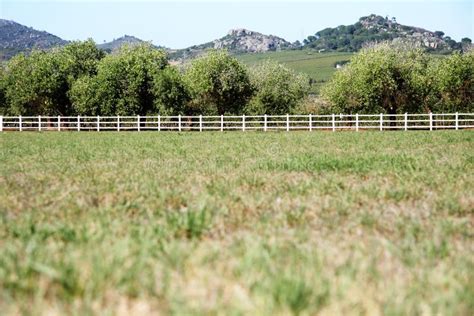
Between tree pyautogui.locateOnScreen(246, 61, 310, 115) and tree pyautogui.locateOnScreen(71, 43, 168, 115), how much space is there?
53.5 feet

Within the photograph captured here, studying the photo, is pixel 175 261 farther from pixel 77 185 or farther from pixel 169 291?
Result: pixel 77 185

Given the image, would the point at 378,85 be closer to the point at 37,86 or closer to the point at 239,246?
the point at 37,86

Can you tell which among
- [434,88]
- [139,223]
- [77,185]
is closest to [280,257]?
[139,223]

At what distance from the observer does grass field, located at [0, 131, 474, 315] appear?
2.45 meters

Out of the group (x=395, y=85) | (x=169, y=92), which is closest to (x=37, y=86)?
(x=169, y=92)

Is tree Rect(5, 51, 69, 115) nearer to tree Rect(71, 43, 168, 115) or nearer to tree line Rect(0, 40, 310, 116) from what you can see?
tree line Rect(0, 40, 310, 116)

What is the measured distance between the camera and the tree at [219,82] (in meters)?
57.5

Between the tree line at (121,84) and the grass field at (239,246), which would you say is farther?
the tree line at (121,84)

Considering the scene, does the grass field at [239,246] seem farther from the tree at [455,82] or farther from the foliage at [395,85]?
the tree at [455,82]

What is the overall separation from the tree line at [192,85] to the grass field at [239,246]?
48301mm

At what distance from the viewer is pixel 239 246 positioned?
3572mm

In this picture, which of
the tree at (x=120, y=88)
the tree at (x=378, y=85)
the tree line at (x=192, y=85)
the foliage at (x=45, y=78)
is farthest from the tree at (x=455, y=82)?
the foliage at (x=45, y=78)

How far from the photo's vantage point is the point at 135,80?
54.8m

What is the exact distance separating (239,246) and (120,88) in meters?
54.3
